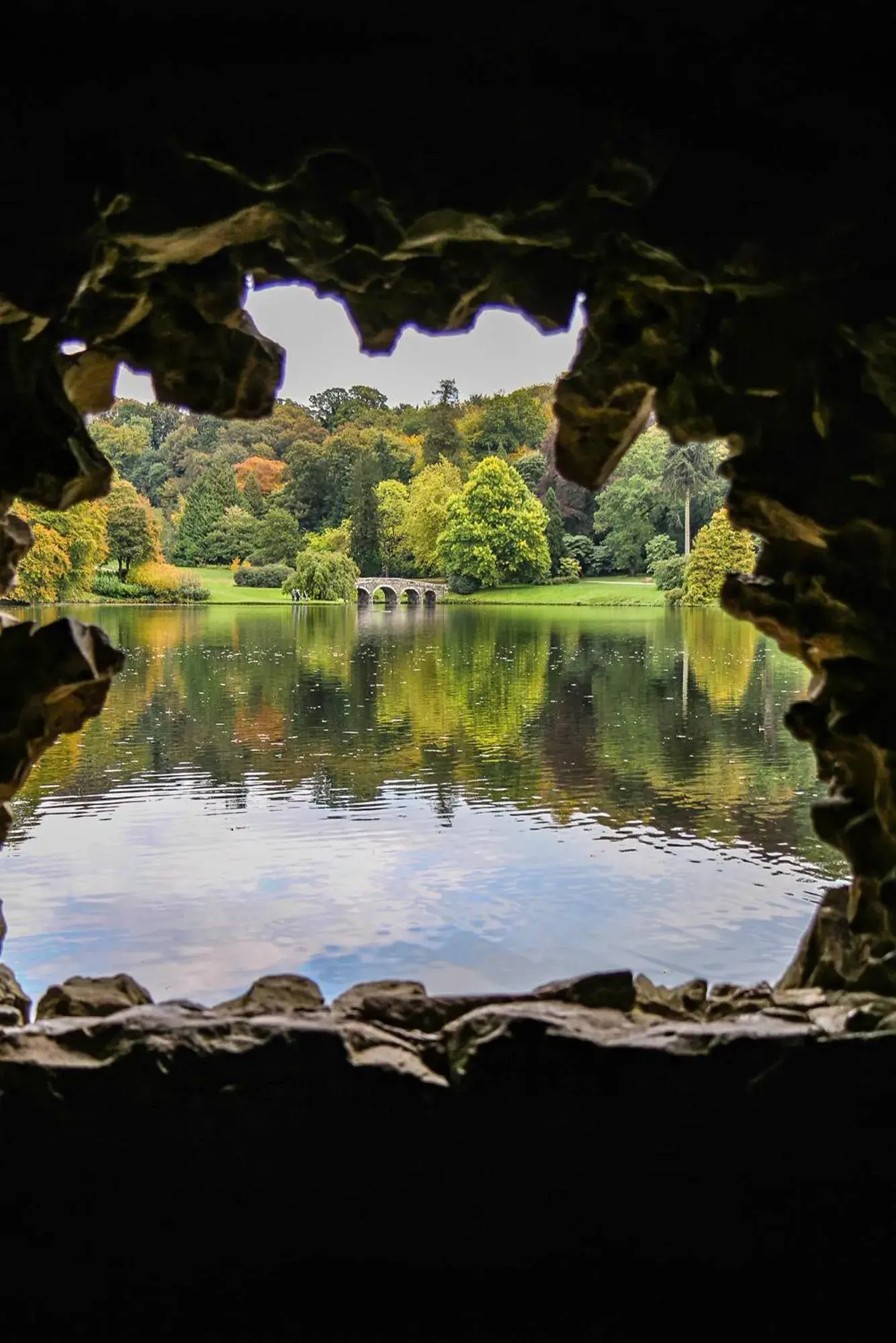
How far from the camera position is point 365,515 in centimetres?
2666

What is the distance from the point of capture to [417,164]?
8.06 feet

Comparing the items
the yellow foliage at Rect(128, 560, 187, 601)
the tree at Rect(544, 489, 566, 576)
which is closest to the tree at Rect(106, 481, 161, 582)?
the yellow foliage at Rect(128, 560, 187, 601)

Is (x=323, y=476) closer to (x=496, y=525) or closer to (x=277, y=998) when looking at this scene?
(x=496, y=525)

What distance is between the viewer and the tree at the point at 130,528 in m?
23.1

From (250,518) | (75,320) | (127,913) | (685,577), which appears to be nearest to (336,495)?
(250,518)

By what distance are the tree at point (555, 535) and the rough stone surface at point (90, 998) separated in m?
16.5

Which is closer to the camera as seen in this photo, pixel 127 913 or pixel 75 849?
pixel 127 913

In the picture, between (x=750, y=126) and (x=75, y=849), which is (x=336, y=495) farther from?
(x=750, y=126)

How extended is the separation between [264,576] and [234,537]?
50.6 inches

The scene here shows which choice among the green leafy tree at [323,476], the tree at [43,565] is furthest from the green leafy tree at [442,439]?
the tree at [43,565]

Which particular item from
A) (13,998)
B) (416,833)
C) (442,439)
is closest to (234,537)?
(442,439)

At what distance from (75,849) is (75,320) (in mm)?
6123

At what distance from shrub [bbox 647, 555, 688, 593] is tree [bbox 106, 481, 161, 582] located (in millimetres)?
10500

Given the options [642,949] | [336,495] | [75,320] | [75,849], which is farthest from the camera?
[336,495]
